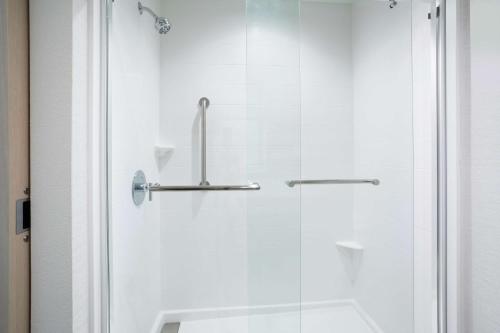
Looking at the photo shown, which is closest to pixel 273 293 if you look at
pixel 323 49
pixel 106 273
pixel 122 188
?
pixel 106 273

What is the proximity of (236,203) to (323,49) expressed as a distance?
3.31 ft

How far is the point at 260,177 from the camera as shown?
101 cm

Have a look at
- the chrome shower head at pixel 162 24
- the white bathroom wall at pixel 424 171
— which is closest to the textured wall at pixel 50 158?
the chrome shower head at pixel 162 24

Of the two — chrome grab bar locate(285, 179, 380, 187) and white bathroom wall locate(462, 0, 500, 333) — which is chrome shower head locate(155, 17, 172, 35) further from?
white bathroom wall locate(462, 0, 500, 333)

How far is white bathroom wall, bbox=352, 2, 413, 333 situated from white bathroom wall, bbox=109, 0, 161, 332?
1111 mm

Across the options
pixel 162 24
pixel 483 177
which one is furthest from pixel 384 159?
pixel 162 24

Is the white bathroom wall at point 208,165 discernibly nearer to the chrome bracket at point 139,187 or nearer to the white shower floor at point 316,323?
the white shower floor at point 316,323

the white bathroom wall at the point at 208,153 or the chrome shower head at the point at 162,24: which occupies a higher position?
the chrome shower head at the point at 162,24

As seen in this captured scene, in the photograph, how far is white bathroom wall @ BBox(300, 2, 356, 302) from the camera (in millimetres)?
1430

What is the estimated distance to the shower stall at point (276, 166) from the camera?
98 centimetres

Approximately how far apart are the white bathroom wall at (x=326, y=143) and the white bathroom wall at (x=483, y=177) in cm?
61

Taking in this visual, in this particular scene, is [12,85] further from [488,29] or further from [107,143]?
[488,29]

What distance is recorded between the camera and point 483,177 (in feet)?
2.74

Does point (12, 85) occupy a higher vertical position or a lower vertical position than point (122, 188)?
higher
